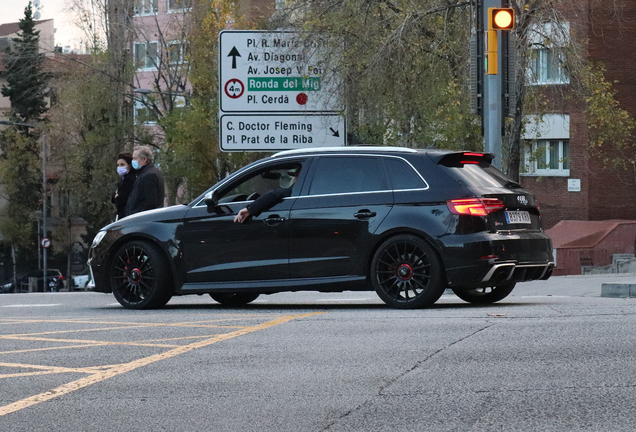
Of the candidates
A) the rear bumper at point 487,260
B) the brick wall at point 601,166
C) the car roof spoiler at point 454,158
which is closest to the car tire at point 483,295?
the rear bumper at point 487,260

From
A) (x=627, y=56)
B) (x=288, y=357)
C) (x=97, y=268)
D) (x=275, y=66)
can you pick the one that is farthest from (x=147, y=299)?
(x=627, y=56)

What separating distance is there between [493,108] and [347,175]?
640 centimetres

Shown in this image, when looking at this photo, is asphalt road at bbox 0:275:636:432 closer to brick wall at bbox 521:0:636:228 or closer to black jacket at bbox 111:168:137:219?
black jacket at bbox 111:168:137:219

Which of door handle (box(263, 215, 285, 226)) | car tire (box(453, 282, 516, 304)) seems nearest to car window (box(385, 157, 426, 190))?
door handle (box(263, 215, 285, 226))

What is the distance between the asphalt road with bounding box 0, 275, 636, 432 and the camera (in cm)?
613

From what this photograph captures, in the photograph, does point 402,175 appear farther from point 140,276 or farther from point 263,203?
point 140,276

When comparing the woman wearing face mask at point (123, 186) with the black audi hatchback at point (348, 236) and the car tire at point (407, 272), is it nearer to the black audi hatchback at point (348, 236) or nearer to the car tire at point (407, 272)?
the black audi hatchback at point (348, 236)

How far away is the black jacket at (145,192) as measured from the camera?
52.1ft

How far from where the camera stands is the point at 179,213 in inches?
511

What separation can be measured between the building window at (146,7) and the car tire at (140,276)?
41.5 m

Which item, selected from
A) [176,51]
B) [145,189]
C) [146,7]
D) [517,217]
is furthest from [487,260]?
[146,7]

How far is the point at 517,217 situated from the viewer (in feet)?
39.5

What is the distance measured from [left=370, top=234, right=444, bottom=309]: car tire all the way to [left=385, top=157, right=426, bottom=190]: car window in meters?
0.51

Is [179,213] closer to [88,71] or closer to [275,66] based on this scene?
[275,66]
